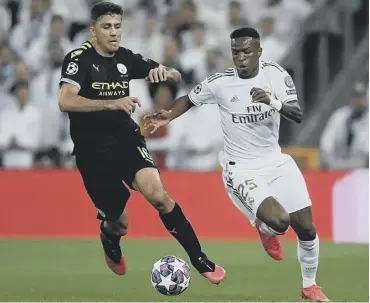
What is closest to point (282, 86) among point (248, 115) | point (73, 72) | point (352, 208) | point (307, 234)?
point (248, 115)

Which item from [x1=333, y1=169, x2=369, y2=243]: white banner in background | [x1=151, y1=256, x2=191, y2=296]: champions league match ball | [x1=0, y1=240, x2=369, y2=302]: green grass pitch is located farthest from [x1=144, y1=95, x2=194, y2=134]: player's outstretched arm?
[x1=333, y1=169, x2=369, y2=243]: white banner in background

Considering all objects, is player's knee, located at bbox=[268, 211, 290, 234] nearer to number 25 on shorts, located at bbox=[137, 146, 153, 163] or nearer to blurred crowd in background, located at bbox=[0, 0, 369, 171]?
number 25 on shorts, located at bbox=[137, 146, 153, 163]

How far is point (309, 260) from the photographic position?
9062mm

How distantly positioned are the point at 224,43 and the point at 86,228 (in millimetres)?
3529

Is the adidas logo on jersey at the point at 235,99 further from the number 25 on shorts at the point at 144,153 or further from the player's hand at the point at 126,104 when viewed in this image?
the player's hand at the point at 126,104

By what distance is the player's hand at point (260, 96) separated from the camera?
8.74 m

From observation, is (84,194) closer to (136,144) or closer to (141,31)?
(141,31)

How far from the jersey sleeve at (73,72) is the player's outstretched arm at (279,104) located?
1.37 meters

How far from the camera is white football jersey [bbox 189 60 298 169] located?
371 inches

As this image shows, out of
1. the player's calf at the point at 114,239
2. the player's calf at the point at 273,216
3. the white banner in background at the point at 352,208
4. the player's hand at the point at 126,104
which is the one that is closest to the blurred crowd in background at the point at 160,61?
the white banner in background at the point at 352,208

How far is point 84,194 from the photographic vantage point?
14.8m

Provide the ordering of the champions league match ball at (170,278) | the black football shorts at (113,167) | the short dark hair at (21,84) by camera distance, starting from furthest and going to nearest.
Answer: the short dark hair at (21,84) < the black football shorts at (113,167) < the champions league match ball at (170,278)

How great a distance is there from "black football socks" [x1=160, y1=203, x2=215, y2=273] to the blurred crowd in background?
5874 mm

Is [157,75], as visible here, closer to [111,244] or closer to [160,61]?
[111,244]
